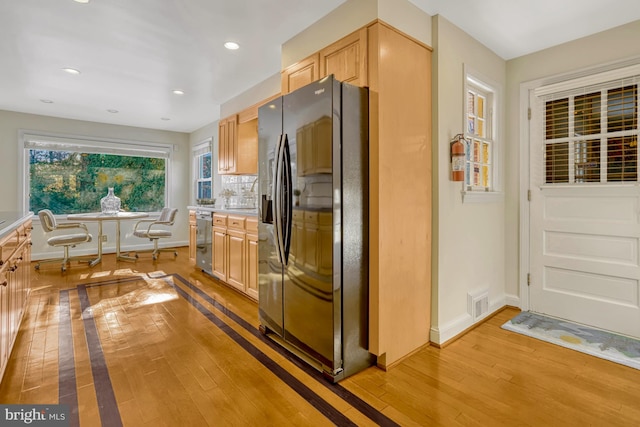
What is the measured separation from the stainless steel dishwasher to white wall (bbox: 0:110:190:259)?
2.54m

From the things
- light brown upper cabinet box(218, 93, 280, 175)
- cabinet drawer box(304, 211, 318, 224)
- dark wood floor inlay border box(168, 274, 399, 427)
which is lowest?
dark wood floor inlay border box(168, 274, 399, 427)

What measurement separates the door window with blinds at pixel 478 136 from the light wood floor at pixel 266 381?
131cm

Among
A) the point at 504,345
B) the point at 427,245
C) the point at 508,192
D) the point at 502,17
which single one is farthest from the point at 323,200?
the point at 508,192

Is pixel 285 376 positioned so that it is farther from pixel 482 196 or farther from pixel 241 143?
pixel 241 143

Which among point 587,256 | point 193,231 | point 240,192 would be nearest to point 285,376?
point 587,256

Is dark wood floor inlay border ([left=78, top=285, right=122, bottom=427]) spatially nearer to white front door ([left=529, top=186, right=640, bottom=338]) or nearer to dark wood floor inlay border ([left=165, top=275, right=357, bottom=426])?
dark wood floor inlay border ([left=165, top=275, right=357, bottom=426])

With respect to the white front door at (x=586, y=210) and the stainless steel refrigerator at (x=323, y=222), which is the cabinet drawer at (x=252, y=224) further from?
the white front door at (x=586, y=210)

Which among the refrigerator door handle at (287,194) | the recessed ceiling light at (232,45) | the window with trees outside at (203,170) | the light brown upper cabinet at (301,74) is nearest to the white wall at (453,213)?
the light brown upper cabinet at (301,74)

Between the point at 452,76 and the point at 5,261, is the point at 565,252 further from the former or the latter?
the point at 5,261

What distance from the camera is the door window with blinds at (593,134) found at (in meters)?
2.61

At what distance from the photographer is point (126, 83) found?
3.99 metres

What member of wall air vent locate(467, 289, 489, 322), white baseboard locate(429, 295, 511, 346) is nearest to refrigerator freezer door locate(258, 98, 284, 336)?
white baseboard locate(429, 295, 511, 346)

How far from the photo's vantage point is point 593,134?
278cm

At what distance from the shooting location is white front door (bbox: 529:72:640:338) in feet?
8.58
